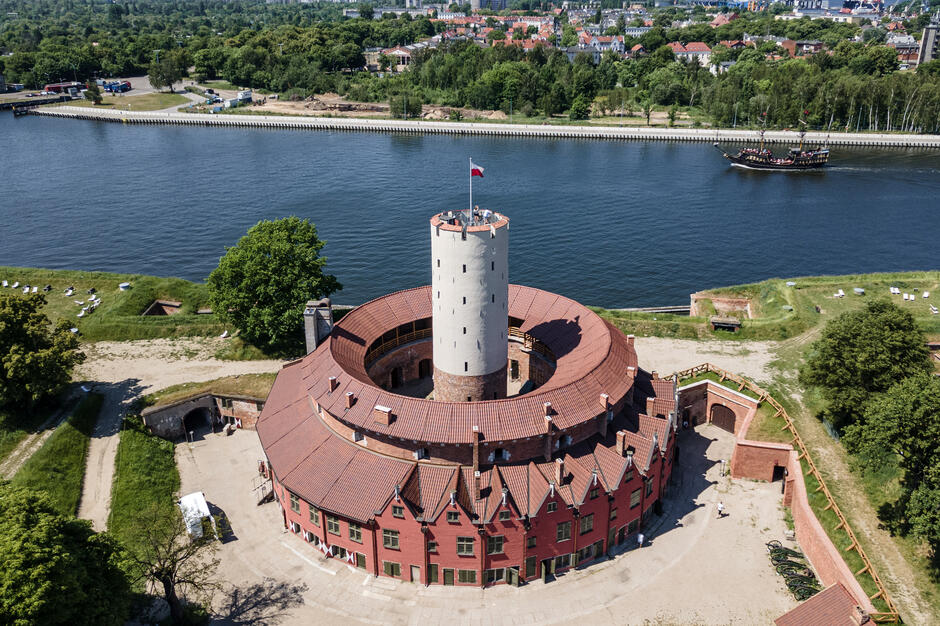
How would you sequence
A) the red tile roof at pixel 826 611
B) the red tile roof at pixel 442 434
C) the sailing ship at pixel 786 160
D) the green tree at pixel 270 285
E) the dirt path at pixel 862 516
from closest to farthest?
1. the red tile roof at pixel 826 611
2. the dirt path at pixel 862 516
3. the red tile roof at pixel 442 434
4. the green tree at pixel 270 285
5. the sailing ship at pixel 786 160

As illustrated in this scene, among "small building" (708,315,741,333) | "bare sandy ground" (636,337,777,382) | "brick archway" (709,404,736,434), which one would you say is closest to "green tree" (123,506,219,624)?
"bare sandy ground" (636,337,777,382)

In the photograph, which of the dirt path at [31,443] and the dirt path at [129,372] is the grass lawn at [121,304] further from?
the dirt path at [31,443]

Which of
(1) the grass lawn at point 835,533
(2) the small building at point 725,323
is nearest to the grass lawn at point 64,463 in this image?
(1) the grass lawn at point 835,533

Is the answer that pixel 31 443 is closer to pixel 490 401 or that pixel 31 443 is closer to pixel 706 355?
pixel 490 401

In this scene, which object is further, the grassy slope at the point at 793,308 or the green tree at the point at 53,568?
the grassy slope at the point at 793,308

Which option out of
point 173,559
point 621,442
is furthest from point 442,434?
point 173,559

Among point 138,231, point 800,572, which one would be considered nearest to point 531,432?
point 800,572
